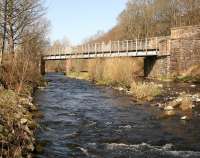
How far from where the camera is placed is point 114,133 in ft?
52.9

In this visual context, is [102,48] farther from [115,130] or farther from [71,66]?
[115,130]

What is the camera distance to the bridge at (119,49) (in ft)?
160

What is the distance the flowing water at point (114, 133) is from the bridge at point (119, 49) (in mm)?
25037

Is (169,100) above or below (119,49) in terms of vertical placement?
below

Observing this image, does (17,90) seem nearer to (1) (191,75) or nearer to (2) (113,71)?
(2) (113,71)

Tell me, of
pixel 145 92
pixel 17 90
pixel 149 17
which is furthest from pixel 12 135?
pixel 149 17

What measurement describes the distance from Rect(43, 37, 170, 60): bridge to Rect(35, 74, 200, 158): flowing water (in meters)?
25.0

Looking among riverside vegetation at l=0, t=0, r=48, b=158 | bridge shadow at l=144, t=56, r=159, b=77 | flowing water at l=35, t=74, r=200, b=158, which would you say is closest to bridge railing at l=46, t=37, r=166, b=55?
bridge shadow at l=144, t=56, r=159, b=77

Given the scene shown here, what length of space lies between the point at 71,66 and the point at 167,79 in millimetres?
34729

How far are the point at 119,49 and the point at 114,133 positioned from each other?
37.8m

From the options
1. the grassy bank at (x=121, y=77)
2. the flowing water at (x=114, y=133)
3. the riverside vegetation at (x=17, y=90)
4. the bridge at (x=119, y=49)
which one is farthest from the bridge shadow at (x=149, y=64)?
the flowing water at (x=114, y=133)

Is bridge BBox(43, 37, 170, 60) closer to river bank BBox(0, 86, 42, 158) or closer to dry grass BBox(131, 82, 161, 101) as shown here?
dry grass BBox(131, 82, 161, 101)

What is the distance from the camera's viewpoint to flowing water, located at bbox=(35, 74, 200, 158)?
42.6 feet

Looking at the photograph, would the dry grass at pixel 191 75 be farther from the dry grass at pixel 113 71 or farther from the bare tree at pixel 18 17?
the bare tree at pixel 18 17
